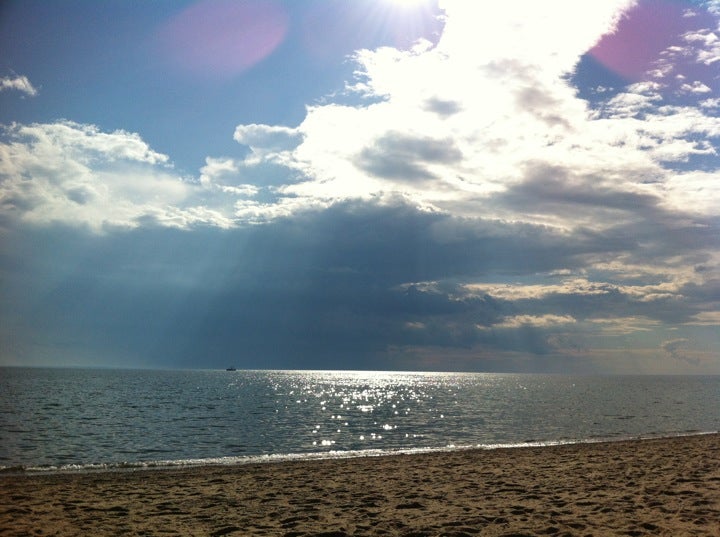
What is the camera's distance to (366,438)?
40344 mm

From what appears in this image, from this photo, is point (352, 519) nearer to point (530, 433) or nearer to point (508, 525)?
point (508, 525)

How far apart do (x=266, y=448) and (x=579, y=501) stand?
75.3 feet

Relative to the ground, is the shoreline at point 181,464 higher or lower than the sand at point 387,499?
lower

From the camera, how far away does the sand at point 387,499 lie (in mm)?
13125

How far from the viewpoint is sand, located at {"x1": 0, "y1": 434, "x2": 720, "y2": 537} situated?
13.1 metres

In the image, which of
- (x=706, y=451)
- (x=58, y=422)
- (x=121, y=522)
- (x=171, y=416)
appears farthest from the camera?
(x=171, y=416)

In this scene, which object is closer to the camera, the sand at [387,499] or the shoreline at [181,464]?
the sand at [387,499]

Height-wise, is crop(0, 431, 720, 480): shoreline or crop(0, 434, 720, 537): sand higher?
crop(0, 434, 720, 537): sand

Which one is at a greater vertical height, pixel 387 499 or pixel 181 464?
pixel 387 499

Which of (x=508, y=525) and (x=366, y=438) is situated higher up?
(x=508, y=525)

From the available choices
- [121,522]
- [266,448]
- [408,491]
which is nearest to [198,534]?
[121,522]

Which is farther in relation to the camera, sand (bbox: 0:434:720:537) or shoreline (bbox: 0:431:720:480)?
shoreline (bbox: 0:431:720:480)

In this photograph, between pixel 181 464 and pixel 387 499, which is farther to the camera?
pixel 181 464

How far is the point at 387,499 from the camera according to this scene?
1655 cm
